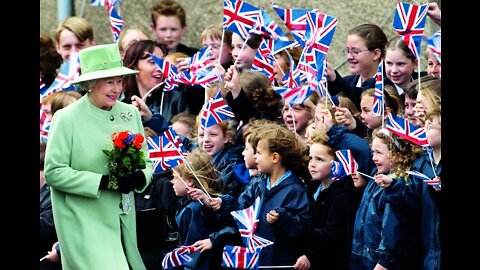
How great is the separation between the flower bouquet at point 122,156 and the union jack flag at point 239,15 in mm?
1683

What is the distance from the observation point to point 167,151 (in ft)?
35.3

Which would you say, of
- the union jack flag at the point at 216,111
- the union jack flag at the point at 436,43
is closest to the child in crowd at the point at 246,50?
the union jack flag at the point at 216,111

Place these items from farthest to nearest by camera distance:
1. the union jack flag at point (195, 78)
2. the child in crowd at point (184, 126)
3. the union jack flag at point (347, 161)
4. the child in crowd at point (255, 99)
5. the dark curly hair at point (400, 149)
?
the child in crowd at point (184, 126)
the union jack flag at point (195, 78)
the child in crowd at point (255, 99)
the union jack flag at point (347, 161)
the dark curly hair at point (400, 149)

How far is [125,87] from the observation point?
12.1 m

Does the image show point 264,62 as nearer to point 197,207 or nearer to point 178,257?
point 197,207

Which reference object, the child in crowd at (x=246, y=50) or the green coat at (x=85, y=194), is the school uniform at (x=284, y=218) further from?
the child in crowd at (x=246, y=50)

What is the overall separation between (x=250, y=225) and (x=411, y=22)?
1755 millimetres

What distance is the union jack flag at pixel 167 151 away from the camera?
10.7 meters

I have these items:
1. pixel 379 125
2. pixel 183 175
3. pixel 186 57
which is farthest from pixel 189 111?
pixel 379 125

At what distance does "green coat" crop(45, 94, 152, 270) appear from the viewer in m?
9.80

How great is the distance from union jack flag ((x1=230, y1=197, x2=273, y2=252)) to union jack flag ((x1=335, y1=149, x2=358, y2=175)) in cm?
70

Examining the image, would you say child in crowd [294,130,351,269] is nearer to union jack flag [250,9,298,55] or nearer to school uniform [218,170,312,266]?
school uniform [218,170,312,266]

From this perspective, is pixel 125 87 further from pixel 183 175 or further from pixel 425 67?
pixel 425 67

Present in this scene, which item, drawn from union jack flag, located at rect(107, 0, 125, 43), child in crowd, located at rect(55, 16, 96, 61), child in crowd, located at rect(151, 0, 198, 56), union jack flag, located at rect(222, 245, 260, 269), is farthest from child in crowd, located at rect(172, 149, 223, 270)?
child in crowd, located at rect(55, 16, 96, 61)
